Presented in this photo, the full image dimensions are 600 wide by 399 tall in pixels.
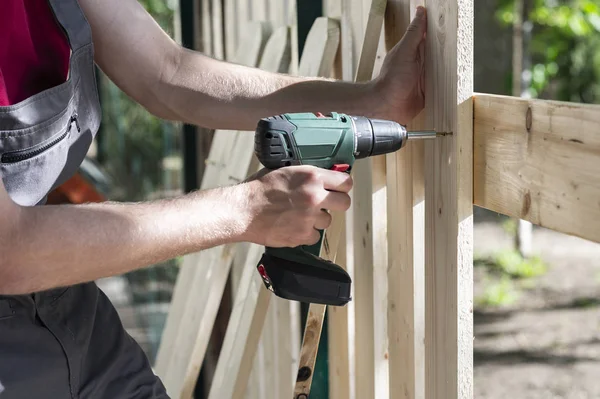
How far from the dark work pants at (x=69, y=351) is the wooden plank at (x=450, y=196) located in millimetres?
845

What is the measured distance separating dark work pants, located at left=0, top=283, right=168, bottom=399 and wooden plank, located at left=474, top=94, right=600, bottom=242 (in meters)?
1.05

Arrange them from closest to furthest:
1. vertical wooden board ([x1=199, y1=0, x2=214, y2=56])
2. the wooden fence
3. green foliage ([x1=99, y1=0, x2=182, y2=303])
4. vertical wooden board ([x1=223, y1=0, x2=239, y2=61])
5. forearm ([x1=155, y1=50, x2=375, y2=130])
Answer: the wooden fence → forearm ([x1=155, y1=50, x2=375, y2=130]) → vertical wooden board ([x1=223, y1=0, x2=239, y2=61]) → vertical wooden board ([x1=199, y1=0, x2=214, y2=56]) → green foliage ([x1=99, y1=0, x2=182, y2=303])

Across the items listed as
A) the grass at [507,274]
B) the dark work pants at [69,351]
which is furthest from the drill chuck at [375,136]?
the grass at [507,274]

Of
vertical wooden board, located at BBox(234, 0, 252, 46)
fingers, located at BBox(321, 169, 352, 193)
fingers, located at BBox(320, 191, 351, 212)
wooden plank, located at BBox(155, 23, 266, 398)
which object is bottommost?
wooden plank, located at BBox(155, 23, 266, 398)

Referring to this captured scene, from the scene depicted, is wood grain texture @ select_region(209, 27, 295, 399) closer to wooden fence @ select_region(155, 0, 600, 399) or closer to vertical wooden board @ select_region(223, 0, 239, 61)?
wooden fence @ select_region(155, 0, 600, 399)

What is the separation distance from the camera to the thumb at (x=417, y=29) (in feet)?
6.17

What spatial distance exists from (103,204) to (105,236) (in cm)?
→ 8

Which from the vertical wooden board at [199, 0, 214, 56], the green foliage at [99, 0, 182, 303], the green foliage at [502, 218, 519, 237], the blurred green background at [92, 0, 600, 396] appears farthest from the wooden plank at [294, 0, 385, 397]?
the green foliage at [99, 0, 182, 303]

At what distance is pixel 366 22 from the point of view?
2.28 meters

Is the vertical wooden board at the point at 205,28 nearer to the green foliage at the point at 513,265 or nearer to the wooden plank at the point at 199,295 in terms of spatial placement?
the wooden plank at the point at 199,295

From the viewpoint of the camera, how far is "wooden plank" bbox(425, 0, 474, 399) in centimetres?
173

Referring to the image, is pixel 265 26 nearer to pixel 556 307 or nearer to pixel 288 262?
pixel 288 262

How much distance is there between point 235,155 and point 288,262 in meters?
1.47

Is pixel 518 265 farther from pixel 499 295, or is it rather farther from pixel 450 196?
pixel 450 196
